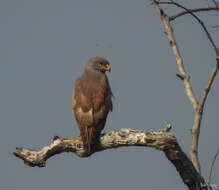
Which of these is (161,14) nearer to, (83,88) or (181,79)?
(181,79)

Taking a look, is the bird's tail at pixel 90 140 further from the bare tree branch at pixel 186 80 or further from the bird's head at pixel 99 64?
the bird's head at pixel 99 64

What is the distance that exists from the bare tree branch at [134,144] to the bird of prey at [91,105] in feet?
0.71

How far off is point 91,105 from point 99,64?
152cm

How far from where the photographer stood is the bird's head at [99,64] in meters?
7.77

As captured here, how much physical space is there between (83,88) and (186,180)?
2579 mm

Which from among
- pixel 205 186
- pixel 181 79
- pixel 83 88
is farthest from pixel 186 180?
pixel 83 88

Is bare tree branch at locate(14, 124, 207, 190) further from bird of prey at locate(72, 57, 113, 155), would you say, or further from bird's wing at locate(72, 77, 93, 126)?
bird's wing at locate(72, 77, 93, 126)

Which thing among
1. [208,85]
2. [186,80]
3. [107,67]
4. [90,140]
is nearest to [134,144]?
[90,140]

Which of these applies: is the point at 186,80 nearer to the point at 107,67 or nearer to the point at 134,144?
the point at 134,144

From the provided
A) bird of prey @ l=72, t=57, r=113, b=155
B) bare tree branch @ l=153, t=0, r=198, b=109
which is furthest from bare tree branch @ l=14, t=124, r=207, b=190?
bare tree branch @ l=153, t=0, r=198, b=109

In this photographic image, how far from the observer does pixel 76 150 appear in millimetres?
5766

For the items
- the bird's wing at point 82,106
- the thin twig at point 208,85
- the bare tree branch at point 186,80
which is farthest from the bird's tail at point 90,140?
the thin twig at point 208,85

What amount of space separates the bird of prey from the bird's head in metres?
0.28

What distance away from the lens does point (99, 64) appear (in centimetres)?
780
